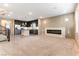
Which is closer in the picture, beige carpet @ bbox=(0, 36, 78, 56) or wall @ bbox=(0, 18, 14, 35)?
beige carpet @ bbox=(0, 36, 78, 56)

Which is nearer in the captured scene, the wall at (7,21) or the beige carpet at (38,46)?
the beige carpet at (38,46)

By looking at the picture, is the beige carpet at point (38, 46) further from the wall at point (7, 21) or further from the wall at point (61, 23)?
the wall at point (7, 21)

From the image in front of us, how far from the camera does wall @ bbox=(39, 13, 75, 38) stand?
2.50 meters

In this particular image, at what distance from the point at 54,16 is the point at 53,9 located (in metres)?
0.21

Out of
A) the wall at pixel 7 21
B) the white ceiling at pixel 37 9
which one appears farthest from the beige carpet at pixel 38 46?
the white ceiling at pixel 37 9

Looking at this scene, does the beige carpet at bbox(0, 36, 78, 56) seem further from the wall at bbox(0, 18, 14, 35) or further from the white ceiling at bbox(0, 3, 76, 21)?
the white ceiling at bbox(0, 3, 76, 21)

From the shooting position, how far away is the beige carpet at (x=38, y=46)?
7.95ft

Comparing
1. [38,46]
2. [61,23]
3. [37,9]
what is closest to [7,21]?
[37,9]

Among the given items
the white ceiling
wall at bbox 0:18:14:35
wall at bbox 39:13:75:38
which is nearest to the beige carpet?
wall at bbox 39:13:75:38

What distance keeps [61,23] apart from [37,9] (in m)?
0.79

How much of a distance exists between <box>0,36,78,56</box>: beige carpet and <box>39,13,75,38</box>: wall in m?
0.21

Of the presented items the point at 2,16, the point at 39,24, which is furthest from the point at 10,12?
the point at 39,24

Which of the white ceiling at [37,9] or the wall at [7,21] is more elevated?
the white ceiling at [37,9]

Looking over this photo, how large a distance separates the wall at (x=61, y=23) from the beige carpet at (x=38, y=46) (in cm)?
21
